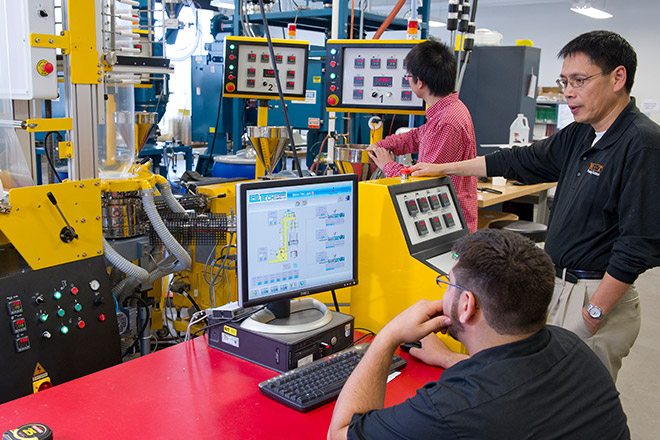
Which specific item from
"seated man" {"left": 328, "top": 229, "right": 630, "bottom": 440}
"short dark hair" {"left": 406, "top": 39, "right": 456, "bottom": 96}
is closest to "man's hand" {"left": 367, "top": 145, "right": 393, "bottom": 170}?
"short dark hair" {"left": 406, "top": 39, "right": 456, "bottom": 96}

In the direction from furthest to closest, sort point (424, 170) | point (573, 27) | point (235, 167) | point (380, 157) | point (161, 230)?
point (573, 27) < point (235, 167) < point (380, 157) < point (161, 230) < point (424, 170)

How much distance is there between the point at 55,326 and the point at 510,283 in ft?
4.27

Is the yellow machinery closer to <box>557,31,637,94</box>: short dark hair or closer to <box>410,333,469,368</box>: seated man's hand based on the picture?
<box>410,333,469,368</box>: seated man's hand

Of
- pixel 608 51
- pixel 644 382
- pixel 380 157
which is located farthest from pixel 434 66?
pixel 644 382

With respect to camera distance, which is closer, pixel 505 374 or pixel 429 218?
pixel 505 374

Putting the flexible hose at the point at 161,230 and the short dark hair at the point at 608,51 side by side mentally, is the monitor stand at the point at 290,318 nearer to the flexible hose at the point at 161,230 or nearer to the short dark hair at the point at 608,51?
the flexible hose at the point at 161,230

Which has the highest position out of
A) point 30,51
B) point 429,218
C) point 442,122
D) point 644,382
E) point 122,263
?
point 30,51

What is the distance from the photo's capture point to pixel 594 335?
6.10 feet

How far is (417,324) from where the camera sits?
4.04 ft

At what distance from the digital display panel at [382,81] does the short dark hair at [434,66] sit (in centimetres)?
50

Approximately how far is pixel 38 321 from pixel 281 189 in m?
0.78

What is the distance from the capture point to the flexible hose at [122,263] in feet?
6.42

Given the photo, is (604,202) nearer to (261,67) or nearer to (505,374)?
(505,374)

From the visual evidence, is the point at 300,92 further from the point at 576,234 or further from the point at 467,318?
the point at 467,318
